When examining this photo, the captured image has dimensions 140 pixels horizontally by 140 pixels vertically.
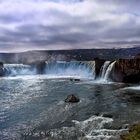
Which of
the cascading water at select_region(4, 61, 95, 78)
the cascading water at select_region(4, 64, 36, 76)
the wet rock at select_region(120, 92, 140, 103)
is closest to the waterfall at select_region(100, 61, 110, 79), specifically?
the cascading water at select_region(4, 61, 95, 78)

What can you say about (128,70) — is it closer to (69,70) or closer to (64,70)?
(69,70)

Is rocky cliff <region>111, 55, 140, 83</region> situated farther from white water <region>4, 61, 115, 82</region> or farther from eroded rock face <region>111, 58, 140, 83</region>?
white water <region>4, 61, 115, 82</region>

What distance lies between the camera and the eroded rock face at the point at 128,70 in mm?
46625

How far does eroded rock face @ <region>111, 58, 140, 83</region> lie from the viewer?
46625mm

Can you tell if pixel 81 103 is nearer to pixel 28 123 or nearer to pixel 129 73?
pixel 28 123

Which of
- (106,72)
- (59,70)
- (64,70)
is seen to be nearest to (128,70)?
(106,72)

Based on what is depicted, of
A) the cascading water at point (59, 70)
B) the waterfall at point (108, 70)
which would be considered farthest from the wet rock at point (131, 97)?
the cascading water at point (59, 70)

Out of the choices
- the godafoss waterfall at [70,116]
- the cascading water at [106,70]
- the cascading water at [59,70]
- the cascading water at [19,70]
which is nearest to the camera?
the godafoss waterfall at [70,116]

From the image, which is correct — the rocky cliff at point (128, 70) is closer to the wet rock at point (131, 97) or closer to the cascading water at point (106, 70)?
the cascading water at point (106, 70)

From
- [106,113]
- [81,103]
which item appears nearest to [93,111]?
[106,113]

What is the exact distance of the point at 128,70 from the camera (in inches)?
1849

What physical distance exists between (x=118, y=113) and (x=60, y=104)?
6.78 metres

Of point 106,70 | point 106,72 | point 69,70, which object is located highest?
point 106,70

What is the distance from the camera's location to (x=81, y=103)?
29891mm
